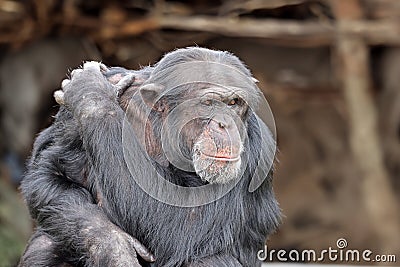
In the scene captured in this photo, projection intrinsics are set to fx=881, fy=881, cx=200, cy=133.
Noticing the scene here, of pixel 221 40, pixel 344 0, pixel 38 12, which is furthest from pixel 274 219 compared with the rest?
pixel 221 40

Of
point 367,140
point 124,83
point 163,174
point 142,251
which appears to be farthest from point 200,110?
point 367,140

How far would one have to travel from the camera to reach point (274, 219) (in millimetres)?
5426

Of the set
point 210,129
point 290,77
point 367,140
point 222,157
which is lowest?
point 367,140

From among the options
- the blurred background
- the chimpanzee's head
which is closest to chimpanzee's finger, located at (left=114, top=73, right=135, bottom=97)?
the chimpanzee's head

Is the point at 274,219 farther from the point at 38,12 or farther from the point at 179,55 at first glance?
the point at 38,12

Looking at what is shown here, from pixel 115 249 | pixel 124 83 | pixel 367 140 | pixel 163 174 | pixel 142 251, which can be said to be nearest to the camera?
pixel 115 249

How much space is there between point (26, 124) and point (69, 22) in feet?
5.58

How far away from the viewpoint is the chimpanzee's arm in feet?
16.1

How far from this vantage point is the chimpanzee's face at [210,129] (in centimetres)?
489

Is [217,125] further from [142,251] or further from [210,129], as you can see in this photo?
[142,251]

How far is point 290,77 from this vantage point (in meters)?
12.0

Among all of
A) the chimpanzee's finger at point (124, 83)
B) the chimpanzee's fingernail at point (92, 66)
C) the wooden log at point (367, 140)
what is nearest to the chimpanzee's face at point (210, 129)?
the chimpanzee's finger at point (124, 83)

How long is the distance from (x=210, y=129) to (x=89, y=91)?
779 mm

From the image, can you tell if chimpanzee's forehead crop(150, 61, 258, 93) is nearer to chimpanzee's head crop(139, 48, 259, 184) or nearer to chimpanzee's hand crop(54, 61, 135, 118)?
chimpanzee's head crop(139, 48, 259, 184)
